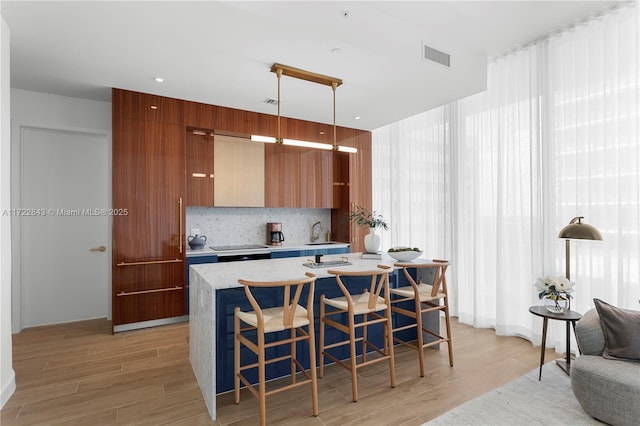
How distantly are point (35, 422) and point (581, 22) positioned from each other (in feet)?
17.8

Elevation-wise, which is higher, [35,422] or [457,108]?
[457,108]

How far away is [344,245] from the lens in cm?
554

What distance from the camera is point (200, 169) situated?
4.62 meters

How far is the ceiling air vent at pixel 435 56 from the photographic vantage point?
328 cm

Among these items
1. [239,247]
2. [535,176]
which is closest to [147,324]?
[239,247]

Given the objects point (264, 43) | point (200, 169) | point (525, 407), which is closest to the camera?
point (525, 407)

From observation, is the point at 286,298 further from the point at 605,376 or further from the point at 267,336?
the point at 605,376

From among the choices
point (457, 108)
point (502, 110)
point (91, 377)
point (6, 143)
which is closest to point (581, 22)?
point (502, 110)

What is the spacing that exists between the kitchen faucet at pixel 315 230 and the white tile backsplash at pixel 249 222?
0.05 metres

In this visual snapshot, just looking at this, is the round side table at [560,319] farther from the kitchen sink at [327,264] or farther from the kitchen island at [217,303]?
the kitchen sink at [327,264]

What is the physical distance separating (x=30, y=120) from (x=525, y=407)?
5783mm

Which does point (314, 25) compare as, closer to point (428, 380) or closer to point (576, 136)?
point (576, 136)

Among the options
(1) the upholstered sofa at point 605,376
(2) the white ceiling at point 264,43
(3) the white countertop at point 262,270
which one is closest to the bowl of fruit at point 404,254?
(3) the white countertop at point 262,270

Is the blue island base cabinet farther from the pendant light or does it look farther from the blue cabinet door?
the blue cabinet door
